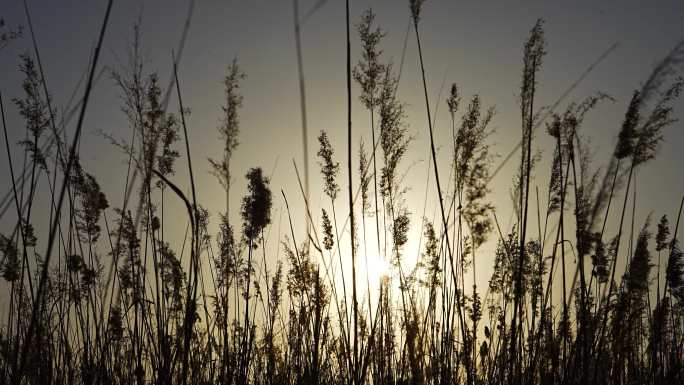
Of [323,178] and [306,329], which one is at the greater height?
[323,178]

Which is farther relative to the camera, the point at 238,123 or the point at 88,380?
the point at 238,123

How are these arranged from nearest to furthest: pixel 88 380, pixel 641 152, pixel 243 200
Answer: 1. pixel 88 380
2. pixel 641 152
3. pixel 243 200

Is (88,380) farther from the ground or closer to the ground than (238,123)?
closer to the ground

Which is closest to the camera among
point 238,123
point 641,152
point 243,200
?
point 641,152

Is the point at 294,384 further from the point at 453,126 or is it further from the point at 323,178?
the point at 453,126

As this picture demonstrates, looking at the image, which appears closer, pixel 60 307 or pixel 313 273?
pixel 60 307

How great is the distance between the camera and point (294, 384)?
3.07 meters

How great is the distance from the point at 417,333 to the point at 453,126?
1.23m

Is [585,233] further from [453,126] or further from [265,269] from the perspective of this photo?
[265,269]

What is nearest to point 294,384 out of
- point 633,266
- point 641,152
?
point 633,266

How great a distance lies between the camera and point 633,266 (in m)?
2.82

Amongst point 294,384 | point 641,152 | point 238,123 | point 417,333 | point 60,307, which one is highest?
point 238,123

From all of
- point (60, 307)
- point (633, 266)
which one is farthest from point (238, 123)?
point (633, 266)

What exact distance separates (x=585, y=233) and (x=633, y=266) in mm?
847
